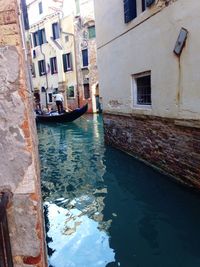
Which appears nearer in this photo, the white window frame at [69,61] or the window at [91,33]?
the window at [91,33]

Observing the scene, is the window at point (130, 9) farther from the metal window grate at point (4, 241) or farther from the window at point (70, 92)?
the window at point (70, 92)

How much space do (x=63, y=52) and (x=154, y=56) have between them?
14.1m

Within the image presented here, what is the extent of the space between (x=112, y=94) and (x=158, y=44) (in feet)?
7.15

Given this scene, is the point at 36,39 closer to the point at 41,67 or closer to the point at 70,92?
the point at 41,67

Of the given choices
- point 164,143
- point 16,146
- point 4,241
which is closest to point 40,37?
point 164,143

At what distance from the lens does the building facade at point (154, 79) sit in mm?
3428

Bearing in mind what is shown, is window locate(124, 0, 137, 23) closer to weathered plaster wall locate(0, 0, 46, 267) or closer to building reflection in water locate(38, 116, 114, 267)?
building reflection in water locate(38, 116, 114, 267)

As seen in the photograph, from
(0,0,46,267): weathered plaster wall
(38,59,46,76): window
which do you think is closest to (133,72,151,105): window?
(0,0,46,267): weathered plaster wall

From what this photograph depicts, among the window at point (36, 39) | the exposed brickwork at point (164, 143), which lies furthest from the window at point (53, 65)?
the exposed brickwork at point (164, 143)

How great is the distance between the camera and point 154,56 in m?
4.20

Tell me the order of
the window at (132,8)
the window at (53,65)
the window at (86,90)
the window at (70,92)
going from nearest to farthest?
the window at (132,8), the window at (86,90), the window at (70,92), the window at (53,65)

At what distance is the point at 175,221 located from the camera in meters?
2.91

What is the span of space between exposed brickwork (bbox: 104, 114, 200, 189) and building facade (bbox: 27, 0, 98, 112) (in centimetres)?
1082

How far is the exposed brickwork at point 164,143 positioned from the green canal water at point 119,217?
215 mm
